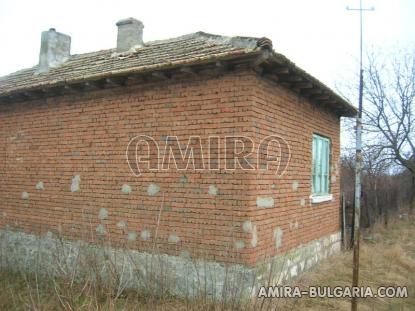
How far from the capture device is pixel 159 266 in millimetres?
6098

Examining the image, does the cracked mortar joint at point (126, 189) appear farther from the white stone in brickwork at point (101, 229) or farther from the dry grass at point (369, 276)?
the dry grass at point (369, 276)

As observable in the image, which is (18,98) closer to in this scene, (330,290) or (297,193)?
(297,193)

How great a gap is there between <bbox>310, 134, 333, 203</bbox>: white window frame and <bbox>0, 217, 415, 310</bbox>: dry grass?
4.85 ft

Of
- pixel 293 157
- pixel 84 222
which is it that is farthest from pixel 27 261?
pixel 293 157

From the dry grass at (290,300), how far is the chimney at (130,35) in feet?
17.0

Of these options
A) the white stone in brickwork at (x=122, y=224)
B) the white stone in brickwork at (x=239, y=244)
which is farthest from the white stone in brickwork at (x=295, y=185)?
the white stone in brickwork at (x=122, y=224)

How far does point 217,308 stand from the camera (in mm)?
3736

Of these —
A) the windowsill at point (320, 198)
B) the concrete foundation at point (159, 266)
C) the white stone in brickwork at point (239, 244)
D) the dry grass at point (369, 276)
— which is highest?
the windowsill at point (320, 198)

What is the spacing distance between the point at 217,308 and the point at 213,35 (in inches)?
197

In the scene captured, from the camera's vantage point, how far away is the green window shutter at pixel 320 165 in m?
8.57

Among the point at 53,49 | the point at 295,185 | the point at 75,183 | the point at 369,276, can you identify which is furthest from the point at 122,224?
the point at 53,49

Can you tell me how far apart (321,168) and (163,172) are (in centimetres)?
416

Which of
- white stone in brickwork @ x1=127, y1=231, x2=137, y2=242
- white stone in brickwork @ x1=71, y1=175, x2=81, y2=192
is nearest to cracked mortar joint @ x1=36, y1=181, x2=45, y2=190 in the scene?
white stone in brickwork @ x1=71, y1=175, x2=81, y2=192

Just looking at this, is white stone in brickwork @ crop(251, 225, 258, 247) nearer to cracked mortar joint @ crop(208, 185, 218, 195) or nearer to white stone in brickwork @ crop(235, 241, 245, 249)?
white stone in brickwork @ crop(235, 241, 245, 249)
